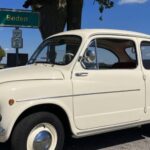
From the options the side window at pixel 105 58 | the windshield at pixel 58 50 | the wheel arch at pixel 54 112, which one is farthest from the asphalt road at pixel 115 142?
the windshield at pixel 58 50

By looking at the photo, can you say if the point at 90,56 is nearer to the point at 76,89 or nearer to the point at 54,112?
the point at 76,89

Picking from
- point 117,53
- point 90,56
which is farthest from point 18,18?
Result: point 90,56

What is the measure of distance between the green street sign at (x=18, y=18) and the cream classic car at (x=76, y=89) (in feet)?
13.9

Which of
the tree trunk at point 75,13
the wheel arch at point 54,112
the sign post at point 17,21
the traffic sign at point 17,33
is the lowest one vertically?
the wheel arch at point 54,112

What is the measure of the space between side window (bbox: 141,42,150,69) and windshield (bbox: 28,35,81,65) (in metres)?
1.34

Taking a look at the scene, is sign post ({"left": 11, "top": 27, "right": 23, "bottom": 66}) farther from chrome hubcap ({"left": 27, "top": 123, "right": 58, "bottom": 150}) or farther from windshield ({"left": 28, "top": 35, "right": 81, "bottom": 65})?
chrome hubcap ({"left": 27, "top": 123, "right": 58, "bottom": 150})

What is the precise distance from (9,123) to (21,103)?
30 centimetres

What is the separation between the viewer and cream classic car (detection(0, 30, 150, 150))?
615 centimetres

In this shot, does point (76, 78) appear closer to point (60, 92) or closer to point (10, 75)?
point (60, 92)

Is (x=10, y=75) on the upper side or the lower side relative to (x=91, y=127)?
upper

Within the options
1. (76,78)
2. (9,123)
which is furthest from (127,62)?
(9,123)

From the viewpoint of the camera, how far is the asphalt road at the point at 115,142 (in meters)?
7.61

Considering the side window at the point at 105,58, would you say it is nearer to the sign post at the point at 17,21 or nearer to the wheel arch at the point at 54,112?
the wheel arch at the point at 54,112

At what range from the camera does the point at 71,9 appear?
53.5 feet
